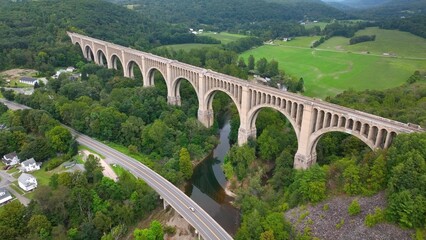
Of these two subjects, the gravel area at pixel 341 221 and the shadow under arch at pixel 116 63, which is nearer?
the gravel area at pixel 341 221

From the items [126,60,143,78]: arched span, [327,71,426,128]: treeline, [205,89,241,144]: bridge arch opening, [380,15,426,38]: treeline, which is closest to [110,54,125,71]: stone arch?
[126,60,143,78]: arched span

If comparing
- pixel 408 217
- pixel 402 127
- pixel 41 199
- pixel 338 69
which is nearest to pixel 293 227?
pixel 408 217

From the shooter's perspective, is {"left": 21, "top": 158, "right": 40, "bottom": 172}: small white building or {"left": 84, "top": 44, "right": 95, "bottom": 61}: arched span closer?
{"left": 21, "top": 158, "right": 40, "bottom": 172}: small white building

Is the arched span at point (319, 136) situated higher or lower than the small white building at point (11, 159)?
higher

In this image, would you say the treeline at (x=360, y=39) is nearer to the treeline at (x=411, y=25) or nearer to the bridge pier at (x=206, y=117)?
the treeline at (x=411, y=25)

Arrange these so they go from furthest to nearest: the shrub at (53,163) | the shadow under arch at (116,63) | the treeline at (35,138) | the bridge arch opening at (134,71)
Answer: the shadow under arch at (116,63) → the bridge arch opening at (134,71) → the treeline at (35,138) → the shrub at (53,163)

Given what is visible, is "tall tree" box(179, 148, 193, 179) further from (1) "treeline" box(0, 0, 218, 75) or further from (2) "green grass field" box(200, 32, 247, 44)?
(2) "green grass field" box(200, 32, 247, 44)

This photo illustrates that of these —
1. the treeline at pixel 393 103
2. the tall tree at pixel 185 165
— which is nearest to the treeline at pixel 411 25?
the treeline at pixel 393 103
